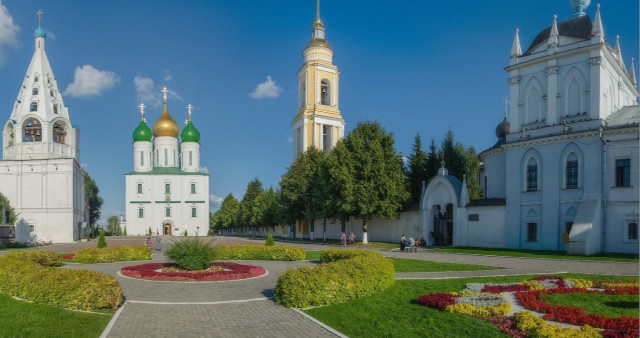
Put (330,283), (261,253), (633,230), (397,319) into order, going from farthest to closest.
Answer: (261,253) < (633,230) < (330,283) < (397,319)

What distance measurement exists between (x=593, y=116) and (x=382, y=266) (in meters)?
23.6

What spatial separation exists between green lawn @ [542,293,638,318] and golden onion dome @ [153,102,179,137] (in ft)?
249

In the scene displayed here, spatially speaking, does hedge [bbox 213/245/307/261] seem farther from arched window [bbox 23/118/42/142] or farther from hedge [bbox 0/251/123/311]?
arched window [bbox 23/118/42/142]

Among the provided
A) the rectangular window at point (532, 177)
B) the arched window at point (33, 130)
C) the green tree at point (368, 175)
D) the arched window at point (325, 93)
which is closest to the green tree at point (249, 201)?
the arched window at point (325, 93)

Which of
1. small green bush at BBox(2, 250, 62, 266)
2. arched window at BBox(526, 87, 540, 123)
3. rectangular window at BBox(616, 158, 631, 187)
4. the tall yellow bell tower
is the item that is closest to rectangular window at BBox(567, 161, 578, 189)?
rectangular window at BBox(616, 158, 631, 187)

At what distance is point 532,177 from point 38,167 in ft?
177

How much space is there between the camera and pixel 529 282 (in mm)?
14117

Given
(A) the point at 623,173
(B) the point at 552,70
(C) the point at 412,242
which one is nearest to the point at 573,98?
(B) the point at 552,70

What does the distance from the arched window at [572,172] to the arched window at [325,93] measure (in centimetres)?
3874

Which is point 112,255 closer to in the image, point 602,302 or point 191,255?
point 191,255

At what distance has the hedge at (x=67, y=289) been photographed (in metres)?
11.5

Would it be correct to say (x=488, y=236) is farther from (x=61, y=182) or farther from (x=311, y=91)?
(x=61, y=182)

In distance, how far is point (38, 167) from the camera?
53.8 m

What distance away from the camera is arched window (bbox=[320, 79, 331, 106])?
6506 cm
